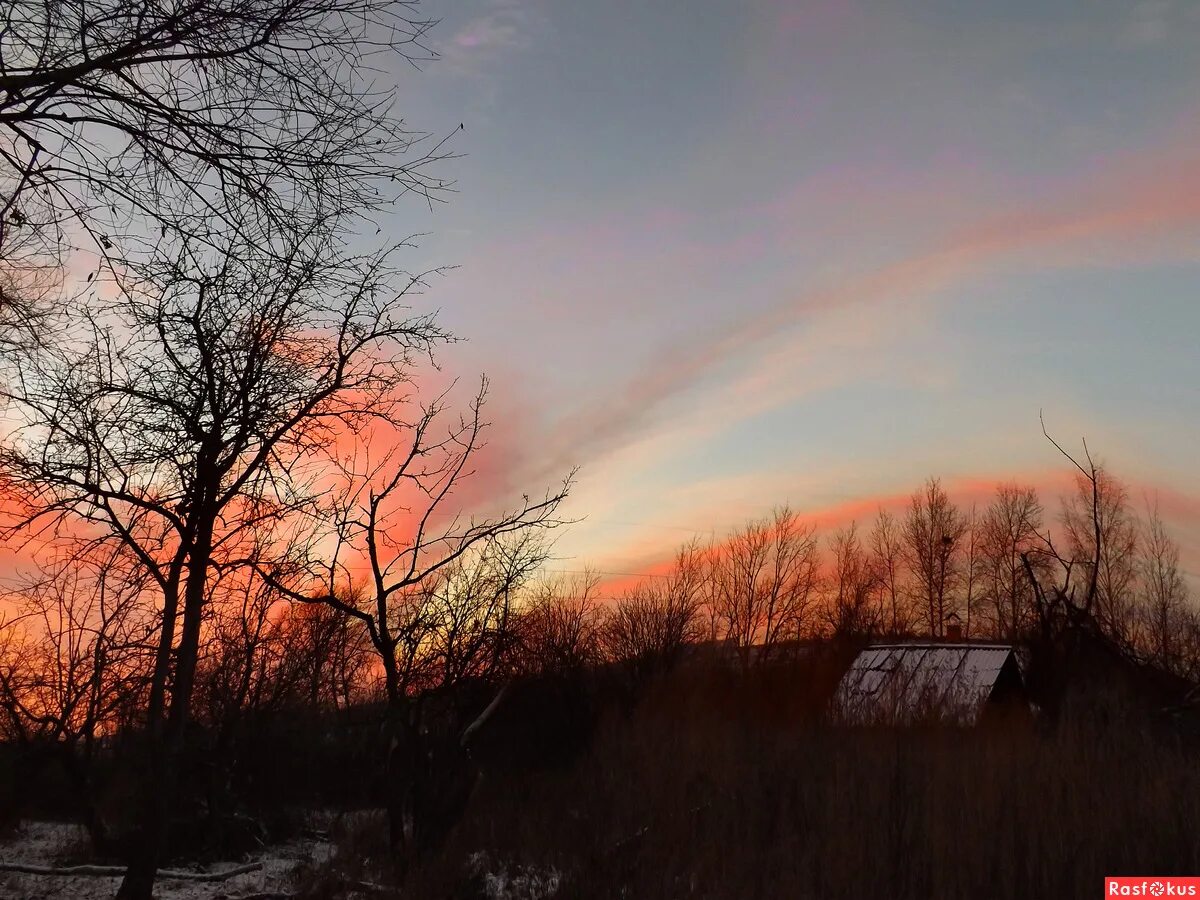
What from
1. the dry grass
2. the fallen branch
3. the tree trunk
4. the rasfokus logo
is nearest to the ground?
the fallen branch

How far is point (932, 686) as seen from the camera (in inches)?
591

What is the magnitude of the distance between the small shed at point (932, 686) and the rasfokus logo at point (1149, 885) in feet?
17.7

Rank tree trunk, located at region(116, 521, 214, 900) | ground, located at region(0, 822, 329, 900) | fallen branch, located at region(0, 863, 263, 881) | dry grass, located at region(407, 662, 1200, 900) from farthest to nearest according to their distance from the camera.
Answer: fallen branch, located at region(0, 863, 263, 881), ground, located at region(0, 822, 329, 900), dry grass, located at region(407, 662, 1200, 900), tree trunk, located at region(116, 521, 214, 900)

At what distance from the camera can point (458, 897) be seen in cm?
956

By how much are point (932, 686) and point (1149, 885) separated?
24.0 feet

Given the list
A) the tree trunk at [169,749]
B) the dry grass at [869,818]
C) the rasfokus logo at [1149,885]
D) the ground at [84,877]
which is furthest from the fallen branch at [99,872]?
the rasfokus logo at [1149,885]

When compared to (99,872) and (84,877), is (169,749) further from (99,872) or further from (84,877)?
(84,877)

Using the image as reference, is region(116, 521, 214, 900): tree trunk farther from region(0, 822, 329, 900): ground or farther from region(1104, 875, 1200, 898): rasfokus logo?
region(1104, 875, 1200, 898): rasfokus logo

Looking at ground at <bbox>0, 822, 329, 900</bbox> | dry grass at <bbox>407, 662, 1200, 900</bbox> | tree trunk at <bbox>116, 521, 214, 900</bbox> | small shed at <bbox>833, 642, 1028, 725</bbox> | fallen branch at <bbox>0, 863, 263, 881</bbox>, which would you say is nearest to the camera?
tree trunk at <bbox>116, 521, 214, 900</bbox>

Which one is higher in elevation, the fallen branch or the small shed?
the small shed

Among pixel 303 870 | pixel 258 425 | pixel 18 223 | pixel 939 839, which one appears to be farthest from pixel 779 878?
pixel 18 223

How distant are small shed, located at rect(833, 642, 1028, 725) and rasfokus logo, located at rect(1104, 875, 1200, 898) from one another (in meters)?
5.40

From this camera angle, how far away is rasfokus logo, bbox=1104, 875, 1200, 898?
7.59 metres

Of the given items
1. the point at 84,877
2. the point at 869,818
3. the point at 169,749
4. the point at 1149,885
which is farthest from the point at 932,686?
the point at 84,877
